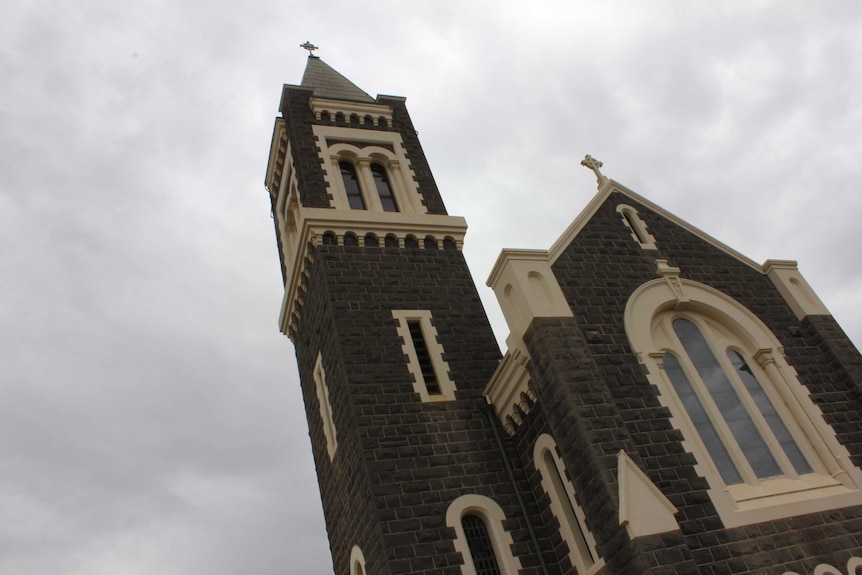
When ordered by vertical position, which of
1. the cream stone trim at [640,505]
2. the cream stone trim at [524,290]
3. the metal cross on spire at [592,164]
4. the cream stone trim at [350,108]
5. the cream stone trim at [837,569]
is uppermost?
the cream stone trim at [350,108]

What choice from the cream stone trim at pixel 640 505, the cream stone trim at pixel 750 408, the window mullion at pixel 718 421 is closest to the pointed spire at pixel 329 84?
the cream stone trim at pixel 750 408

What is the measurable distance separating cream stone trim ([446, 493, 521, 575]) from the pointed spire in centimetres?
1341

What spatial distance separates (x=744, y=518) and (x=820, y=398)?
356 centimetres

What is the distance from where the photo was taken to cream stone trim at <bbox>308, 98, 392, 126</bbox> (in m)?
22.1

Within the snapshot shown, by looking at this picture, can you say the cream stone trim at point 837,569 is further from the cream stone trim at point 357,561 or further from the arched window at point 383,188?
the arched window at point 383,188

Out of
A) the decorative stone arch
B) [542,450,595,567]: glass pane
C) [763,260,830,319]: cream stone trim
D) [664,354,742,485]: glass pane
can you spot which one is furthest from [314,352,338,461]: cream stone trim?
[763,260,830,319]: cream stone trim

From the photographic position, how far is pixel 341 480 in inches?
642

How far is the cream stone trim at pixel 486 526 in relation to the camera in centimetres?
1351

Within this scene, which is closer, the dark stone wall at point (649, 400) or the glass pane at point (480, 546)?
the dark stone wall at point (649, 400)

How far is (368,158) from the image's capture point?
21.3m

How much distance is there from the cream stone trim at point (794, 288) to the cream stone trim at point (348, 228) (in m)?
7.36

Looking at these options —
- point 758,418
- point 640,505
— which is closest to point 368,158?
point 758,418

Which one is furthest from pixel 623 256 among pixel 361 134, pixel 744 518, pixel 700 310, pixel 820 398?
pixel 361 134

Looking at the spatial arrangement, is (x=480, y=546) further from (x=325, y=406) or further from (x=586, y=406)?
(x=325, y=406)
